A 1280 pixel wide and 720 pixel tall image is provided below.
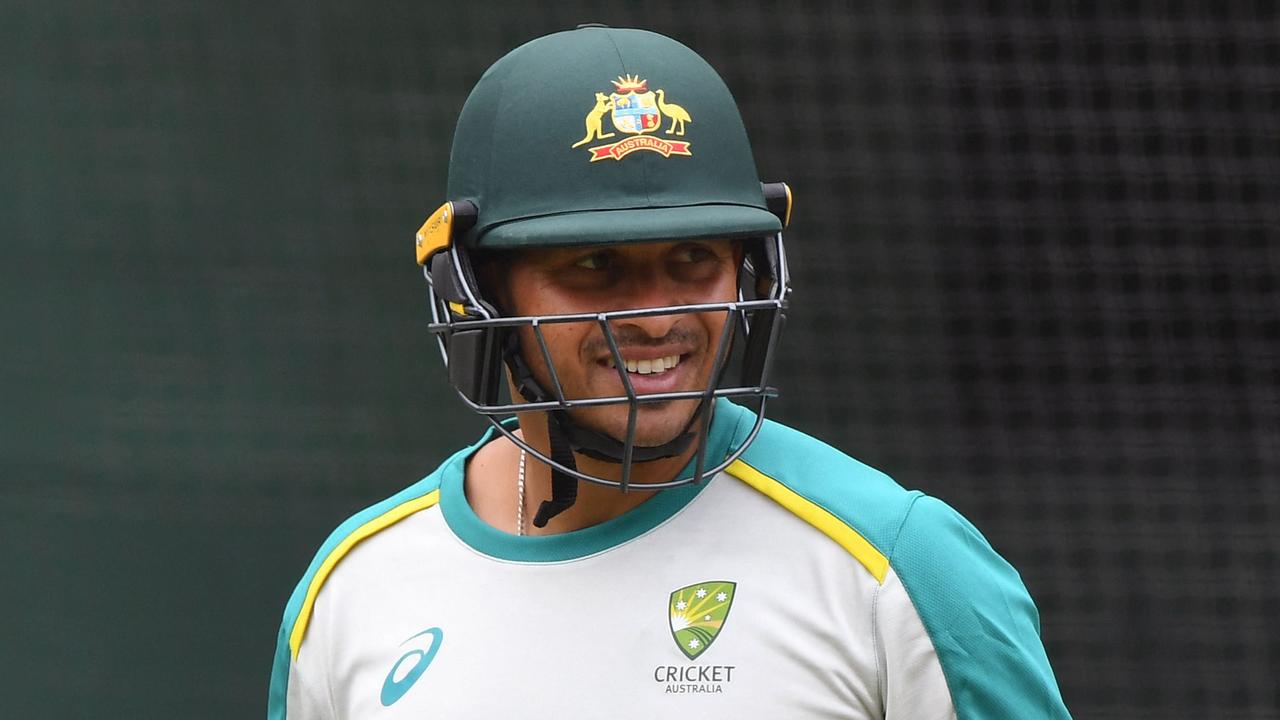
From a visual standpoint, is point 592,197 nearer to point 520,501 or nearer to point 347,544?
point 520,501

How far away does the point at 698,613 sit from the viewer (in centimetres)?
184

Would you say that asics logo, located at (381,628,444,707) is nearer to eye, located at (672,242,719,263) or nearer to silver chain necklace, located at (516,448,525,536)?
silver chain necklace, located at (516,448,525,536)

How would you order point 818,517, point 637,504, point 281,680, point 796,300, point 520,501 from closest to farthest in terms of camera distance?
1. point 818,517
2. point 637,504
3. point 520,501
4. point 281,680
5. point 796,300

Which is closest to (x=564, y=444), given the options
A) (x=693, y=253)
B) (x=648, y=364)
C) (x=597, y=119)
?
(x=648, y=364)

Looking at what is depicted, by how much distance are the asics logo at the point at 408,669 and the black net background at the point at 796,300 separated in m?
2.00

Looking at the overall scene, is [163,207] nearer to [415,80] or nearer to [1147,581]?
[415,80]

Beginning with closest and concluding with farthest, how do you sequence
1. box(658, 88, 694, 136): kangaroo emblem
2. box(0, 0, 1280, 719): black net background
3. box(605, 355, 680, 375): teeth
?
box(605, 355, 680, 375): teeth, box(658, 88, 694, 136): kangaroo emblem, box(0, 0, 1280, 719): black net background

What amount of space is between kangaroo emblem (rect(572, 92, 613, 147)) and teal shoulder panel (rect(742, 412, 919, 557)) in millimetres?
394

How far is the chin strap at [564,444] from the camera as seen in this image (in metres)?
1.85

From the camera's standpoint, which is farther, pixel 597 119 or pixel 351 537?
pixel 351 537

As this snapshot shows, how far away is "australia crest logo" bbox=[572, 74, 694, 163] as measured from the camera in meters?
1.92

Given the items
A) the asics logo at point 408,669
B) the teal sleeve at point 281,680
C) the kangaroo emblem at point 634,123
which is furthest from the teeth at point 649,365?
the teal sleeve at point 281,680

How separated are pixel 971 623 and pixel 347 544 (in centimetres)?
80

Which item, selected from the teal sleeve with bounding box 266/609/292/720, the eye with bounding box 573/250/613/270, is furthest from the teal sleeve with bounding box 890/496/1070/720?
the teal sleeve with bounding box 266/609/292/720
